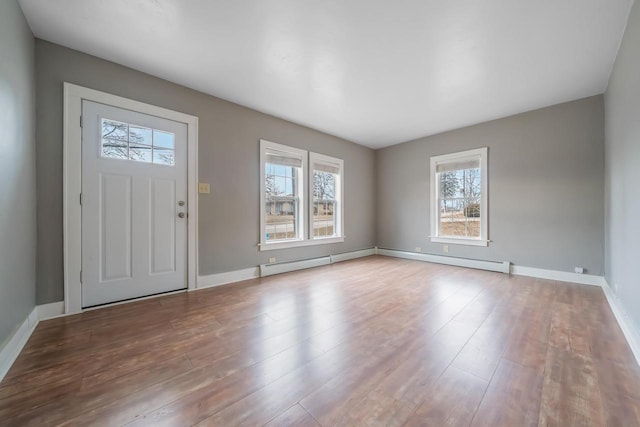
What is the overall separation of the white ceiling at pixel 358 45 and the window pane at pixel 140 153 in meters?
0.85

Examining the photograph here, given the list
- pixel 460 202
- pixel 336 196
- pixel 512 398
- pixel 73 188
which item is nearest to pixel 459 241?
pixel 460 202

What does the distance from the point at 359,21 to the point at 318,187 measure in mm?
2914

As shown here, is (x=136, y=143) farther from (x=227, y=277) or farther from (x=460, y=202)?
(x=460, y=202)

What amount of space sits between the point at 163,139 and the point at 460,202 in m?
4.76

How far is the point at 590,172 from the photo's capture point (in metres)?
3.25

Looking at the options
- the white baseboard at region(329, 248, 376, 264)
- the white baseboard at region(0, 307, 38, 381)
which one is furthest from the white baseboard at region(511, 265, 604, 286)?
the white baseboard at region(0, 307, 38, 381)

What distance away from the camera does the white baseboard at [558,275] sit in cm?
321

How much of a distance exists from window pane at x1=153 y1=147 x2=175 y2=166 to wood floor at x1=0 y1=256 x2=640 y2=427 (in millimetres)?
1561

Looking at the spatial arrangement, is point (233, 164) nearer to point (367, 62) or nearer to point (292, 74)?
point (292, 74)

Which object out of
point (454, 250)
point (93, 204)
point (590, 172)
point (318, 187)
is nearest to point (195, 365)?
point (93, 204)

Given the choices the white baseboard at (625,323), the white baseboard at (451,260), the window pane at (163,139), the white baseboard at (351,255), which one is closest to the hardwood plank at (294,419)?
the white baseboard at (625,323)

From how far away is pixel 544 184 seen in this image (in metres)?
3.59

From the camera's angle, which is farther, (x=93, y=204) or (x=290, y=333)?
(x=93, y=204)

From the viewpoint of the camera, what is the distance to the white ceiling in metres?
1.87
